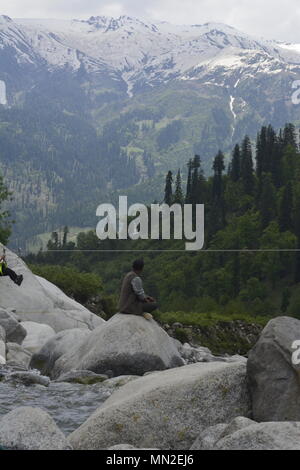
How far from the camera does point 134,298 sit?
59.7 feet

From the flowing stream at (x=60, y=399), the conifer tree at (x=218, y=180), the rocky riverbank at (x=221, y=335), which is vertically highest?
the conifer tree at (x=218, y=180)

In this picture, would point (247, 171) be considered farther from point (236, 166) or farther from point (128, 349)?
point (128, 349)

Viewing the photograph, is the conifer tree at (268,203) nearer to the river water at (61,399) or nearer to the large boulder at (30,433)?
the river water at (61,399)

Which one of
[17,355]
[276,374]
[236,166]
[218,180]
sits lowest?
[17,355]

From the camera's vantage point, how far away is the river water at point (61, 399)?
14.0 m

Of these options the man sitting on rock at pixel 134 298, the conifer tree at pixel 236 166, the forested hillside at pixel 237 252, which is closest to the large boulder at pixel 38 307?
the man sitting on rock at pixel 134 298

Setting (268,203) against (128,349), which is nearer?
(128,349)

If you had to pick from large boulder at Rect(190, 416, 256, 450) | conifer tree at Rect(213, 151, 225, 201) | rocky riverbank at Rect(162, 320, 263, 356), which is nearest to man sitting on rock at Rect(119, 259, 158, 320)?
large boulder at Rect(190, 416, 256, 450)

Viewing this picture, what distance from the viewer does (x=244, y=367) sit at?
11.7 metres

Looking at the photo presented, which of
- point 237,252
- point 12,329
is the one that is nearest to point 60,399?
point 12,329

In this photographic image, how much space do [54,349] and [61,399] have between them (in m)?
5.87

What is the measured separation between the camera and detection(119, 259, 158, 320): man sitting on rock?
706 inches

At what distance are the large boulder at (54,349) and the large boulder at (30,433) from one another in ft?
36.1
